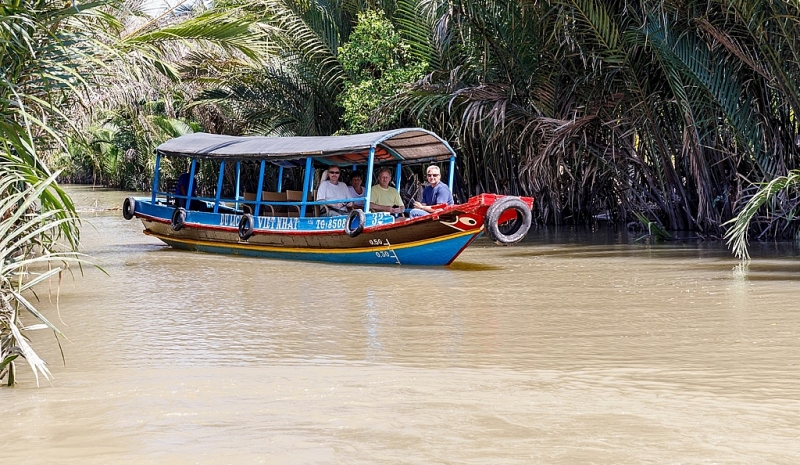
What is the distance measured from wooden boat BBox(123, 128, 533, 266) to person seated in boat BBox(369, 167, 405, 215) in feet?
1.04

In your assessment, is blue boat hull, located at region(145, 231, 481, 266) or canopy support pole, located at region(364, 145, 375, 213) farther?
canopy support pole, located at region(364, 145, 375, 213)

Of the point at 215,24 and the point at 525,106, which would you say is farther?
the point at 525,106

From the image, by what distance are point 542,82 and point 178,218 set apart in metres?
5.92

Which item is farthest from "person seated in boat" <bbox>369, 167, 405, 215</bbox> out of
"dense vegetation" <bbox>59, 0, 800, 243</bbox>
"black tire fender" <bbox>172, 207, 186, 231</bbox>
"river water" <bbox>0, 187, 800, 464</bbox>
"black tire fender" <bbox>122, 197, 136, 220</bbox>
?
"black tire fender" <bbox>122, 197, 136, 220</bbox>

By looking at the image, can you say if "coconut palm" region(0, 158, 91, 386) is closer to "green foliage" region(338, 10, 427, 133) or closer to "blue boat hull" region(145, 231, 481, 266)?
"blue boat hull" region(145, 231, 481, 266)

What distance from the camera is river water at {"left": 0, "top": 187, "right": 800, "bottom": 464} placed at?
411cm

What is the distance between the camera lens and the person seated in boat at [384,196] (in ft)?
42.4

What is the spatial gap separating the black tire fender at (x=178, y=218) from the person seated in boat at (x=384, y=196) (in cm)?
337

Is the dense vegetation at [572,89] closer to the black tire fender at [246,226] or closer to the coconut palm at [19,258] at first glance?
the black tire fender at [246,226]

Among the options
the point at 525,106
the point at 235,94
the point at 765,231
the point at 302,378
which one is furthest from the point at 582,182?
the point at 302,378

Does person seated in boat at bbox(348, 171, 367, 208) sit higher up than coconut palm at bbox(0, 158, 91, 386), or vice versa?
person seated in boat at bbox(348, 171, 367, 208)

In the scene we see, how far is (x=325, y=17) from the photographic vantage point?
19828 mm

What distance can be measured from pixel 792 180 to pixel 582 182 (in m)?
6.49

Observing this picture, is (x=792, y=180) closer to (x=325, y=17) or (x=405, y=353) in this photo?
(x=405, y=353)
